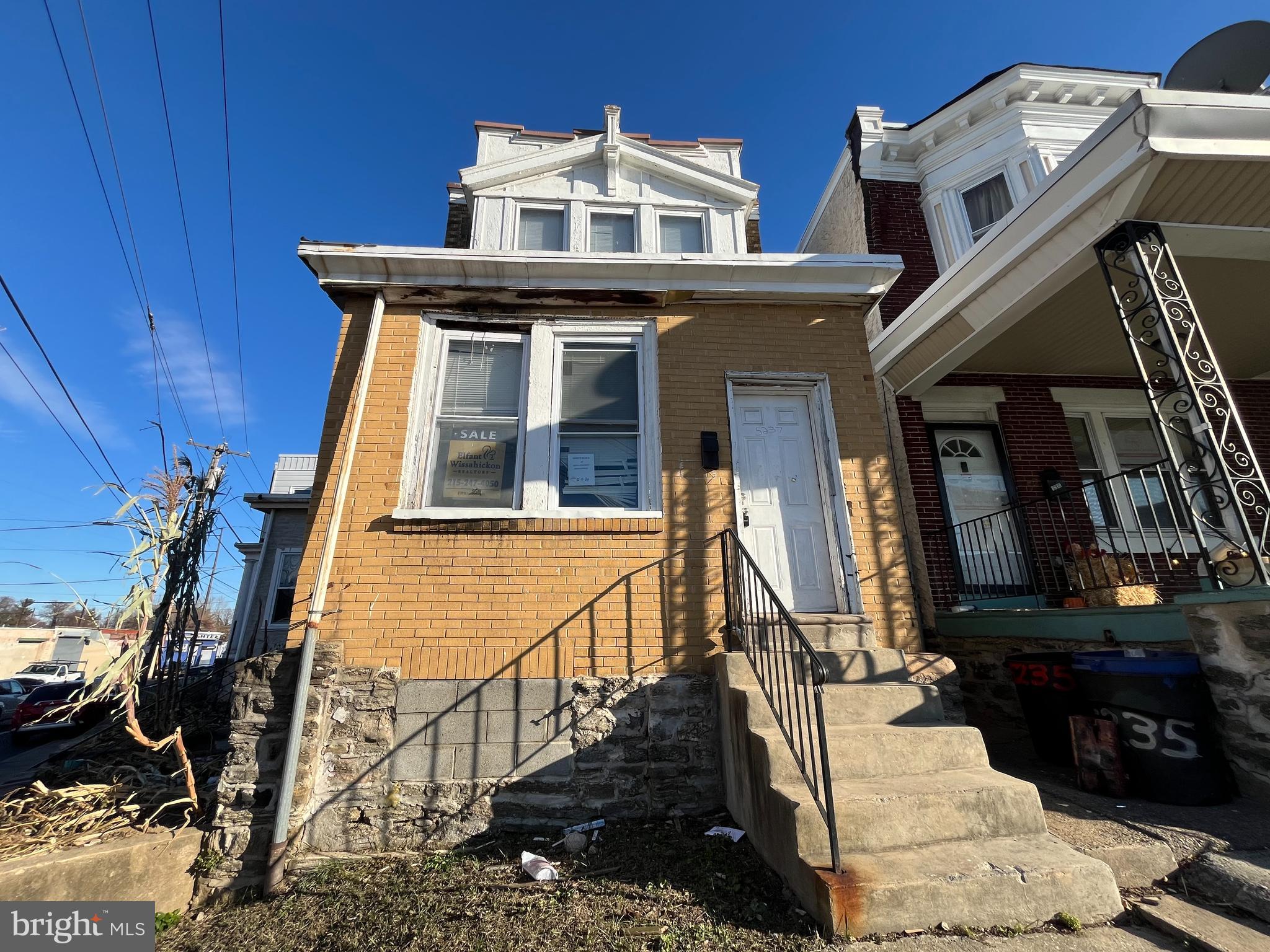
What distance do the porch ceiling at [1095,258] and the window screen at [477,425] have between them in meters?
4.27

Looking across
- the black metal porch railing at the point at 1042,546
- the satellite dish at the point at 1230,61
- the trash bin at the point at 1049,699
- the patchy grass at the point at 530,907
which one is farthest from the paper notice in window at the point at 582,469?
the satellite dish at the point at 1230,61

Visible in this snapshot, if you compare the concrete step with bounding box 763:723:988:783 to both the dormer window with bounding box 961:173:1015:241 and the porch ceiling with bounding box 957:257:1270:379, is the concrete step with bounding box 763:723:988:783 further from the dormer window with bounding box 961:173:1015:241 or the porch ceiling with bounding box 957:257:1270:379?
the dormer window with bounding box 961:173:1015:241

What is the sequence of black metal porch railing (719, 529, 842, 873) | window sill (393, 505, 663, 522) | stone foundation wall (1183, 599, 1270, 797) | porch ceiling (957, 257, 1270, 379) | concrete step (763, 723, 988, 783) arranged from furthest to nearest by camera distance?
porch ceiling (957, 257, 1270, 379), window sill (393, 505, 663, 522), stone foundation wall (1183, 599, 1270, 797), concrete step (763, 723, 988, 783), black metal porch railing (719, 529, 842, 873)

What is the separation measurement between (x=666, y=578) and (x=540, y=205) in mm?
4908

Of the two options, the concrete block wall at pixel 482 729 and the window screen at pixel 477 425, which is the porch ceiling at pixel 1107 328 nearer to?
the window screen at pixel 477 425

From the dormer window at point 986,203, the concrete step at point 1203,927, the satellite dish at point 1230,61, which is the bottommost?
the concrete step at point 1203,927

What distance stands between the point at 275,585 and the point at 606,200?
11077mm

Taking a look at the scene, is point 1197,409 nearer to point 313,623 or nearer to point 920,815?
point 920,815

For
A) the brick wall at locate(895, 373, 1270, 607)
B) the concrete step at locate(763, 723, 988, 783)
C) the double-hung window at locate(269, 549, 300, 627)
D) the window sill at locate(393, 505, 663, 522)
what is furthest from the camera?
the double-hung window at locate(269, 549, 300, 627)

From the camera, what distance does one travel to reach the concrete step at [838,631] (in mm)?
4191

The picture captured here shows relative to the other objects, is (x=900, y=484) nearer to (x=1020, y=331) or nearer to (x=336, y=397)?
(x=1020, y=331)

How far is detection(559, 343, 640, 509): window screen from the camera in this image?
4742mm

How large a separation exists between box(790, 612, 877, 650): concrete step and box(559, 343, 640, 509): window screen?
1668 mm

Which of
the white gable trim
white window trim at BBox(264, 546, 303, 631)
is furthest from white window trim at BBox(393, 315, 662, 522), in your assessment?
white window trim at BBox(264, 546, 303, 631)
